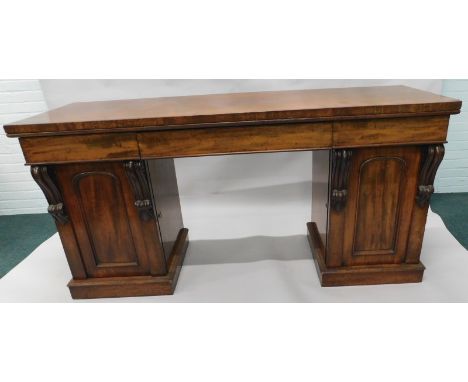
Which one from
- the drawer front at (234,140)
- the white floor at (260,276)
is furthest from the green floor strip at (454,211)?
the drawer front at (234,140)

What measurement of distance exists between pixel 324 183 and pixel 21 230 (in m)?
2.58

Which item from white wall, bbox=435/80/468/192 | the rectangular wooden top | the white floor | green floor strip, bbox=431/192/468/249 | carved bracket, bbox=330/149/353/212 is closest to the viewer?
the rectangular wooden top

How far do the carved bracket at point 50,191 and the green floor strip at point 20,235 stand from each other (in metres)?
0.93

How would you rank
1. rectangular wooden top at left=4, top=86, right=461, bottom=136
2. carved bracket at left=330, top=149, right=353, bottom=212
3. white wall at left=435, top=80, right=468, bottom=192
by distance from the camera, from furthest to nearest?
1. white wall at left=435, top=80, right=468, bottom=192
2. carved bracket at left=330, top=149, right=353, bottom=212
3. rectangular wooden top at left=4, top=86, right=461, bottom=136

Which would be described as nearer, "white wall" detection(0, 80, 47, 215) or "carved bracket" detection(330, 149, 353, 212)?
"carved bracket" detection(330, 149, 353, 212)

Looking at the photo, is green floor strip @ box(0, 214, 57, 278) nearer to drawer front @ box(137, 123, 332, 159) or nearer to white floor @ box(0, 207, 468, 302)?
white floor @ box(0, 207, 468, 302)

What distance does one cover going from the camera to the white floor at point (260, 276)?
198cm

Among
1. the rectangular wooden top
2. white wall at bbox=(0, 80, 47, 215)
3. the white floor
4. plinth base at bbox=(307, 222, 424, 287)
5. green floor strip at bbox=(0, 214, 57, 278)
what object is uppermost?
the rectangular wooden top

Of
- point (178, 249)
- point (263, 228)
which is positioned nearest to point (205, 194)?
point (263, 228)

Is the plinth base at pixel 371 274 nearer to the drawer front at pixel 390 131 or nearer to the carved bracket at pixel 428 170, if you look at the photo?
the carved bracket at pixel 428 170

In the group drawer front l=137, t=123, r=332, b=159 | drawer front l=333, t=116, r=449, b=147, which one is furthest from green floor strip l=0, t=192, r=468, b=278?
drawer front l=137, t=123, r=332, b=159

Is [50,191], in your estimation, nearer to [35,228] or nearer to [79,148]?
[79,148]

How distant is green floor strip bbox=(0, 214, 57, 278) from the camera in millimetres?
2639

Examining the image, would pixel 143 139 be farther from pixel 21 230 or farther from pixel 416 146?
pixel 21 230
